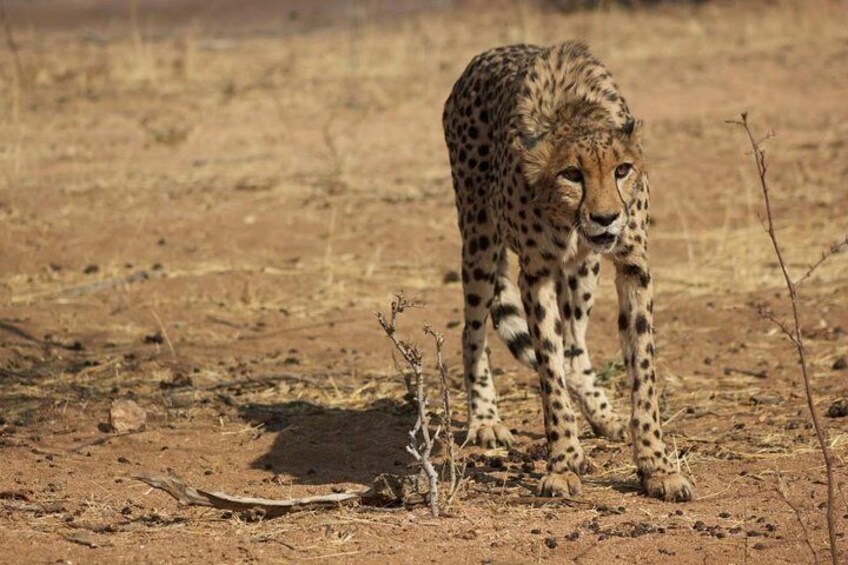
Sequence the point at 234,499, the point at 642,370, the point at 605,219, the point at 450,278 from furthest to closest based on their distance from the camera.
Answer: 1. the point at 450,278
2. the point at 642,370
3. the point at 605,219
4. the point at 234,499

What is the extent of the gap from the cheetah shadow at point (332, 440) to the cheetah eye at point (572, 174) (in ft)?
4.48

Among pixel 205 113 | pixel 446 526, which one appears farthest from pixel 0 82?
pixel 446 526

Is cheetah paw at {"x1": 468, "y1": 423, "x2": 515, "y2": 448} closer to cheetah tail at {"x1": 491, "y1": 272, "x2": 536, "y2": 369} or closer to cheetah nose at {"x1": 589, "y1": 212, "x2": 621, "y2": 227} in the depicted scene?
cheetah tail at {"x1": 491, "y1": 272, "x2": 536, "y2": 369}

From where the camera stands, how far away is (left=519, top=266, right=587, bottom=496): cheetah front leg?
5.60m

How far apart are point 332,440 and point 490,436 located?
0.65m

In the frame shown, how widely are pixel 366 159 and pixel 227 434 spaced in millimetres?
6774

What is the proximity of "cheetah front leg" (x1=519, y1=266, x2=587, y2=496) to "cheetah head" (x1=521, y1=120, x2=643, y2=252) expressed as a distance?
326mm

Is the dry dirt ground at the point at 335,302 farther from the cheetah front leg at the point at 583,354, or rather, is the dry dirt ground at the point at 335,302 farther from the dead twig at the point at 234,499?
the cheetah front leg at the point at 583,354

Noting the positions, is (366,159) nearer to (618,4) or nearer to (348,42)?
Answer: (348,42)

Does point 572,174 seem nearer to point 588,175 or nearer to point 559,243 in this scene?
point 588,175

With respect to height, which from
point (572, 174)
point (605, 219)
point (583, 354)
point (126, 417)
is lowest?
point (126, 417)

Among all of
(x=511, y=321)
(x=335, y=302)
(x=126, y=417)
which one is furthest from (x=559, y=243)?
A: (x=335, y=302)

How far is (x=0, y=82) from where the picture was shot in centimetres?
1708

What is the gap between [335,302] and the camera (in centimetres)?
895
